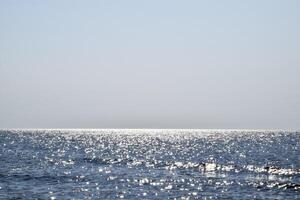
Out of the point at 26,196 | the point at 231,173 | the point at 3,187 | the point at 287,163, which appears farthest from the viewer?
the point at 287,163

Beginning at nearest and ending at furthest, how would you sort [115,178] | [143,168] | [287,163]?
[115,178], [143,168], [287,163]

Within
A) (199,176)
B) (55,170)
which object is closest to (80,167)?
(55,170)

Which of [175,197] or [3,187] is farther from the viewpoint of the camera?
[3,187]

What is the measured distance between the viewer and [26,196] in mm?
49719

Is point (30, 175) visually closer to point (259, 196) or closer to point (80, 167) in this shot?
point (80, 167)

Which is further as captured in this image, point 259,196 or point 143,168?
point 143,168

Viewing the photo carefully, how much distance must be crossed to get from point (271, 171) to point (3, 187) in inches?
1660

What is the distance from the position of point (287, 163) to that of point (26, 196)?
192 feet

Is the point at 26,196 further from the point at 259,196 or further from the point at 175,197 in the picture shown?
the point at 259,196

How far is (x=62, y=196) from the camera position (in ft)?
165

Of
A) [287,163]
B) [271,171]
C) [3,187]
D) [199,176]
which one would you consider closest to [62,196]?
[3,187]

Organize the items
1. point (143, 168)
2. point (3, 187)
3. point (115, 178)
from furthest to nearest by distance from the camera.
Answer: point (143, 168)
point (115, 178)
point (3, 187)

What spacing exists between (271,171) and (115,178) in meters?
26.2

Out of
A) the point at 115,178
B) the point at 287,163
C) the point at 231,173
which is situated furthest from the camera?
the point at 287,163
